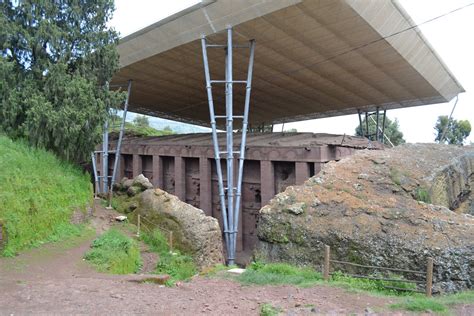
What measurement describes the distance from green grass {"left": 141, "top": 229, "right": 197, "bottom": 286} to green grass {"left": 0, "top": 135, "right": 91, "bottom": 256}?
239cm

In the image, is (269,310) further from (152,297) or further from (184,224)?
(184,224)

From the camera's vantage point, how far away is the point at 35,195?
1066cm

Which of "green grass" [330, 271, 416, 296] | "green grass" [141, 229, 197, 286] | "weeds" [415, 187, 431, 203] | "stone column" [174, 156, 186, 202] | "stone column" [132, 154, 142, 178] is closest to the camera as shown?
"green grass" [330, 271, 416, 296]

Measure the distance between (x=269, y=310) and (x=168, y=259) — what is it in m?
6.50

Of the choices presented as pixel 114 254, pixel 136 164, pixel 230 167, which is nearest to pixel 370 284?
pixel 114 254

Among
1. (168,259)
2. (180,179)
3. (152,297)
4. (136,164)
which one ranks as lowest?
(168,259)

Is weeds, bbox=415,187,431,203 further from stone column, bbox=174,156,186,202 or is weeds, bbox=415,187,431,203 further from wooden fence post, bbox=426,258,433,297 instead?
stone column, bbox=174,156,186,202

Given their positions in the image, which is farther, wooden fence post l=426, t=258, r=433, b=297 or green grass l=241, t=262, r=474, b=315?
wooden fence post l=426, t=258, r=433, b=297

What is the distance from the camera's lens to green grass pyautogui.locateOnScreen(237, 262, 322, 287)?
7.31 meters

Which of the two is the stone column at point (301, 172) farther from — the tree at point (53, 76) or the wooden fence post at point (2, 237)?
the wooden fence post at point (2, 237)

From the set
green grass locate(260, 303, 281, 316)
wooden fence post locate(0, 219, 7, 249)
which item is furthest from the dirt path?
wooden fence post locate(0, 219, 7, 249)

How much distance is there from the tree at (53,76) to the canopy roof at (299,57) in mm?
3902

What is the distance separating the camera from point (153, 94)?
27.6 meters

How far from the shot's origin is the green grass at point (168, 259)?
35.0 ft
